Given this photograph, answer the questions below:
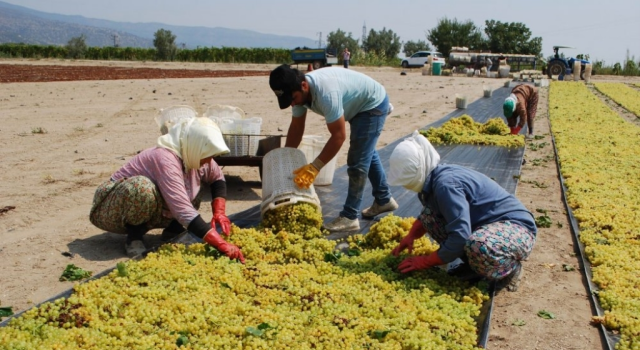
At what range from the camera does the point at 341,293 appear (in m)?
3.70

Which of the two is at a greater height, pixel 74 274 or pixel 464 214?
pixel 464 214

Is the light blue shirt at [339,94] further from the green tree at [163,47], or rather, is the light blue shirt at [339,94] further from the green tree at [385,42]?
the green tree at [385,42]

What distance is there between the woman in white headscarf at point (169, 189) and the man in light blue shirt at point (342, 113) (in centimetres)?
70

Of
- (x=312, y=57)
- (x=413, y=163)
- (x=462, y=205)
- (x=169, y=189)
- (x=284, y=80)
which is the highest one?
(x=312, y=57)

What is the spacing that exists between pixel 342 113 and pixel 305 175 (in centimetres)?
60

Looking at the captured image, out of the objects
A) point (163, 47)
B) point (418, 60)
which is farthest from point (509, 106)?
point (163, 47)

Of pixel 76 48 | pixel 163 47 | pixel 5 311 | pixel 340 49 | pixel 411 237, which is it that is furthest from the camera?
pixel 340 49

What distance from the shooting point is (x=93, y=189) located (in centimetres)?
666

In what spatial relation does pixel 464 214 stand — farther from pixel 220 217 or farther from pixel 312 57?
pixel 312 57

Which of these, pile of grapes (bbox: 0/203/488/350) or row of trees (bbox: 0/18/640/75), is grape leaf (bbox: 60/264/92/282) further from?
row of trees (bbox: 0/18/640/75)

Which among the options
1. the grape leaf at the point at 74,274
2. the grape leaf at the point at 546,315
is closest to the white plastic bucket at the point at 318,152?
the grape leaf at the point at 74,274

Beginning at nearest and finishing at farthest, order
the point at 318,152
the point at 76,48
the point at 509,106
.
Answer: the point at 318,152 < the point at 509,106 < the point at 76,48

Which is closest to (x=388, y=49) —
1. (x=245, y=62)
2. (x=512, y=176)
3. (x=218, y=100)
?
(x=245, y=62)

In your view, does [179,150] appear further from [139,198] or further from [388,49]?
[388,49]
